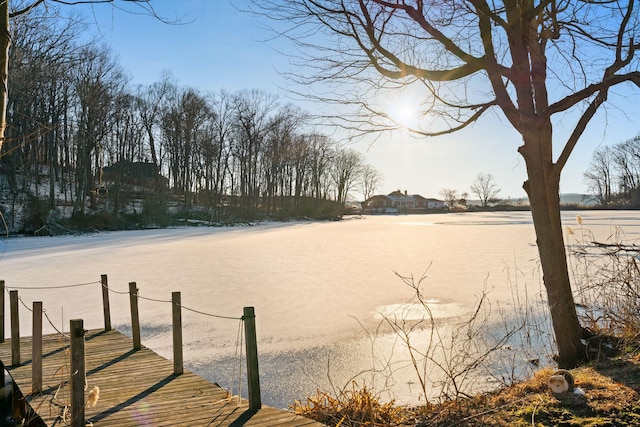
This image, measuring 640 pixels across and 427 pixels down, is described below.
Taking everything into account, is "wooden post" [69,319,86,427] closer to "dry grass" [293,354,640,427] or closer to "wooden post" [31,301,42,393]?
"wooden post" [31,301,42,393]

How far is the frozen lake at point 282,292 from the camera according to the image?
18.6 feet

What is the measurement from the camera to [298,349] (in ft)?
20.2

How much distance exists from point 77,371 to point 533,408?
126 inches

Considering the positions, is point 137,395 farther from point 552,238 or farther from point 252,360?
point 552,238

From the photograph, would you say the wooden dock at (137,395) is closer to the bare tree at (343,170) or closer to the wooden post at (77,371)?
the wooden post at (77,371)

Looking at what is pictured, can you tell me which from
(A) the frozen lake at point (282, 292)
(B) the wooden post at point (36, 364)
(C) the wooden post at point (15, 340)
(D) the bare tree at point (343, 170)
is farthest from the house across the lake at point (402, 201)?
(B) the wooden post at point (36, 364)

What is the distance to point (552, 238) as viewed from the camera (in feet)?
15.9

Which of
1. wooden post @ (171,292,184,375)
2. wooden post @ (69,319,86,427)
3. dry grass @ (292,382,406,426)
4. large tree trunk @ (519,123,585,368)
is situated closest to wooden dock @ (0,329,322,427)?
wooden post @ (171,292,184,375)

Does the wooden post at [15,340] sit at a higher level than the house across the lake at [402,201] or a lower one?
lower

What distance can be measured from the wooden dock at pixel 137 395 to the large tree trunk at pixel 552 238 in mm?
3144

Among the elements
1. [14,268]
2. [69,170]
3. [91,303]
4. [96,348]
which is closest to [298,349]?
[96,348]

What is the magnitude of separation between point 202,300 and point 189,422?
601cm

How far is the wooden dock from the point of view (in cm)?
334

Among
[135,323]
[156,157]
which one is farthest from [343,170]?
[135,323]
